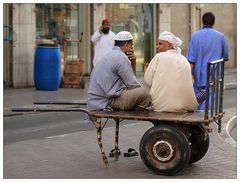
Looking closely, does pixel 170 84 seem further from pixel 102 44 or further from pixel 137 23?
pixel 137 23

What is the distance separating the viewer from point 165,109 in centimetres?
730

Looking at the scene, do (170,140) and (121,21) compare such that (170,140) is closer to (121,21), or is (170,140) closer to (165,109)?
(165,109)

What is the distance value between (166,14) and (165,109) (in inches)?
552

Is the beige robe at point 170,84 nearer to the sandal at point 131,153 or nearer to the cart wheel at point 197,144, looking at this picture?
the cart wheel at point 197,144

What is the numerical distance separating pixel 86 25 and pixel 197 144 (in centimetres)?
1198

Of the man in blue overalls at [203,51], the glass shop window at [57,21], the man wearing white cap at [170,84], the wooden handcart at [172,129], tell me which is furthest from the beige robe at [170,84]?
the glass shop window at [57,21]

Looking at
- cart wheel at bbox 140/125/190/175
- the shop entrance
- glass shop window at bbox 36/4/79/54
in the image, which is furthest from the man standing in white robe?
cart wheel at bbox 140/125/190/175

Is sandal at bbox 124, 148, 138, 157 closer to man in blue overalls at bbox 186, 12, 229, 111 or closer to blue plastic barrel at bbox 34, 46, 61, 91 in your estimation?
man in blue overalls at bbox 186, 12, 229, 111

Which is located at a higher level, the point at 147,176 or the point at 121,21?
the point at 121,21

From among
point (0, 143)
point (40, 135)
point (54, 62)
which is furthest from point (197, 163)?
point (54, 62)

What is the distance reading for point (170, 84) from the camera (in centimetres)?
725

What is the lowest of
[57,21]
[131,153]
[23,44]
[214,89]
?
[131,153]

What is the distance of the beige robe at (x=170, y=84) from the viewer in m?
7.26

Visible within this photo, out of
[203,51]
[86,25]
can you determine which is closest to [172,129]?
[203,51]
